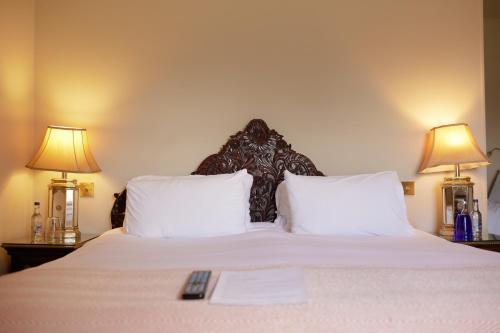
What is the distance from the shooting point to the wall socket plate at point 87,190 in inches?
95.0

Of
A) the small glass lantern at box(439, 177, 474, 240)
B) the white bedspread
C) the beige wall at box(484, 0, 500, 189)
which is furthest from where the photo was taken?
the beige wall at box(484, 0, 500, 189)

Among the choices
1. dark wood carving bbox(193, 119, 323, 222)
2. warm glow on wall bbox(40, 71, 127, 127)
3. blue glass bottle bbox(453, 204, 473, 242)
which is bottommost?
blue glass bottle bbox(453, 204, 473, 242)

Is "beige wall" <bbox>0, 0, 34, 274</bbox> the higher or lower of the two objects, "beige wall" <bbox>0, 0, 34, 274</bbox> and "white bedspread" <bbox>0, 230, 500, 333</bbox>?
the higher

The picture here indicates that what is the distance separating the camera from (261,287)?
0.96 metres

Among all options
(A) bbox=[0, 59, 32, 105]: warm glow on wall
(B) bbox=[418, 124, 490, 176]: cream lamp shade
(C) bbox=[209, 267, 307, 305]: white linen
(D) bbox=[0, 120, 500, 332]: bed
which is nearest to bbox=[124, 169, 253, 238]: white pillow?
(D) bbox=[0, 120, 500, 332]: bed

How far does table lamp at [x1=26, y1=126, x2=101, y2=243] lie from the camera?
217 cm

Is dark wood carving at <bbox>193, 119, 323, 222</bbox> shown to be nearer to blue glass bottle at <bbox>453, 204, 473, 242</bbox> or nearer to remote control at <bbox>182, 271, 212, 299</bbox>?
blue glass bottle at <bbox>453, 204, 473, 242</bbox>

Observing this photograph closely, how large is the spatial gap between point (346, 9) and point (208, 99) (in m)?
1.16

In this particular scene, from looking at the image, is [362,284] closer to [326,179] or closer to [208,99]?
[326,179]

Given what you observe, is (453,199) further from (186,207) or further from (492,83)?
(492,83)

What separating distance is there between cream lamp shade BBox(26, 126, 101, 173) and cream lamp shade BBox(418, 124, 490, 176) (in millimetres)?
2196

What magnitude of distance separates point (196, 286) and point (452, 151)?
1.97 meters

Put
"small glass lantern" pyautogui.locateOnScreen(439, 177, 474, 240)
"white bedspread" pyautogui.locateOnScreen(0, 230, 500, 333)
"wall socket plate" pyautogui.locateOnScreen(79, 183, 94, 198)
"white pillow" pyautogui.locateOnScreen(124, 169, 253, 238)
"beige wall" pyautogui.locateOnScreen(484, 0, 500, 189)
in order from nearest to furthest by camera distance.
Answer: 1. "white bedspread" pyautogui.locateOnScreen(0, 230, 500, 333)
2. "white pillow" pyautogui.locateOnScreen(124, 169, 253, 238)
3. "small glass lantern" pyautogui.locateOnScreen(439, 177, 474, 240)
4. "wall socket plate" pyautogui.locateOnScreen(79, 183, 94, 198)
5. "beige wall" pyautogui.locateOnScreen(484, 0, 500, 189)

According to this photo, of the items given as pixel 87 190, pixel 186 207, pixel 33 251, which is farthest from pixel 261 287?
pixel 87 190
